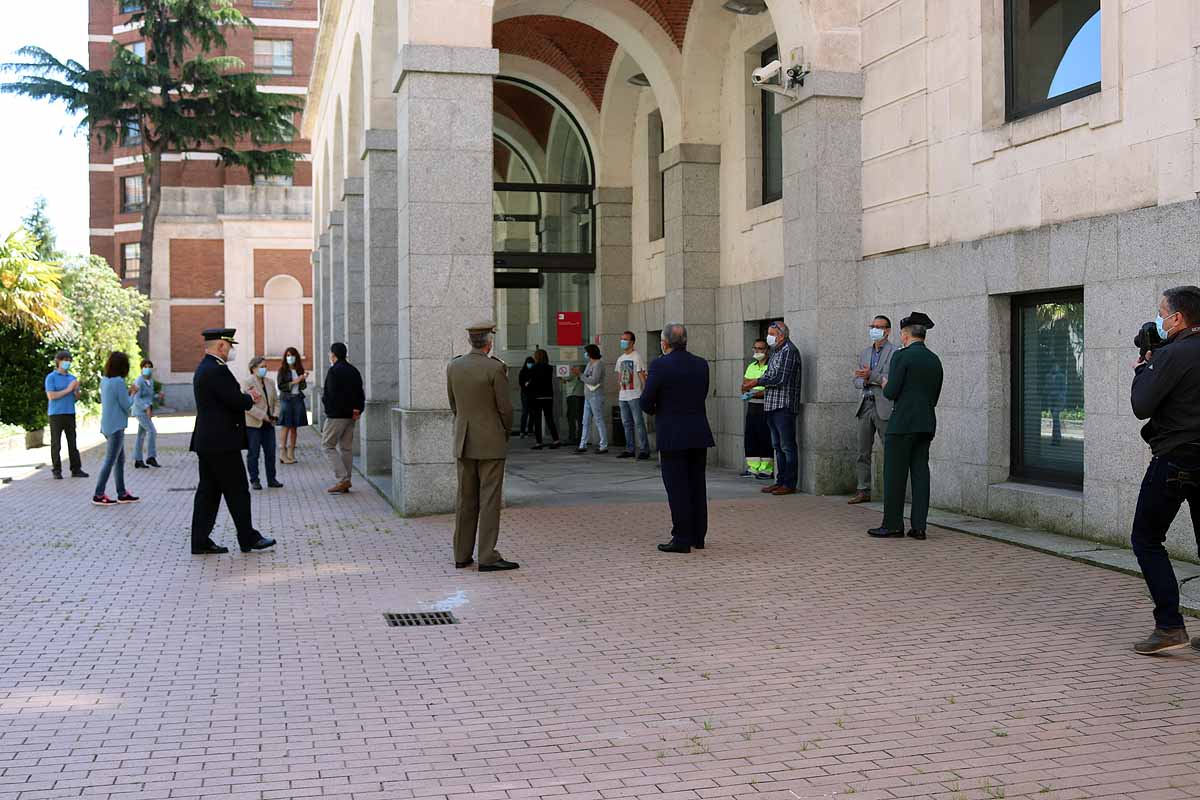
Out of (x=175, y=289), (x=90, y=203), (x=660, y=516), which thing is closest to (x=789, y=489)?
(x=660, y=516)

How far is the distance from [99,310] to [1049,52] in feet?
108

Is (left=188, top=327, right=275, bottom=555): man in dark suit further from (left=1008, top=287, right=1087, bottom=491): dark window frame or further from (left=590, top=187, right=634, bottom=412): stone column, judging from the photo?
(left=590, top=187, right=634, bottom=412): stone column

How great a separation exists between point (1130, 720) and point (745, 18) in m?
12.7

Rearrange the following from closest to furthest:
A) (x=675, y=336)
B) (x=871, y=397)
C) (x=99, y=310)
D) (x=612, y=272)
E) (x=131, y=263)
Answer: (x=675, y=336) < (x=871, y=397) < (x=612, y=272) < (x=99, y=310) < (x=131, y=263)

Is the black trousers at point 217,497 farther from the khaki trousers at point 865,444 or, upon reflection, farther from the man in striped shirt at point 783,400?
the khaki trousers at point 865,444

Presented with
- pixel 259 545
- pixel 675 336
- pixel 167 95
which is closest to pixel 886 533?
pixel 675 336

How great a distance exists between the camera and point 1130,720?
507cm

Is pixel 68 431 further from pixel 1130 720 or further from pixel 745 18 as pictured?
pixel 1130 720

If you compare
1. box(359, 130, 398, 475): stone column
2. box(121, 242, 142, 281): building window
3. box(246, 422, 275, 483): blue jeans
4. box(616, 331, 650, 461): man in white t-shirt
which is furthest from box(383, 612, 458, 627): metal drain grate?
box(121, 242, 142, 281): building window

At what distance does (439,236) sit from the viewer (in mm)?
11555

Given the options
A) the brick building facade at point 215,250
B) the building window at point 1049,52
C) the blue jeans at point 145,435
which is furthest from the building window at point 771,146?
the brick building facade at point 215,250

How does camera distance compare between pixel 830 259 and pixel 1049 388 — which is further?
pixel 830 259

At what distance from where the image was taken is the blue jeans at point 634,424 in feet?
58.1

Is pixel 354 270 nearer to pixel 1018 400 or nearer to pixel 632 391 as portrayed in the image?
pixel 632 391
